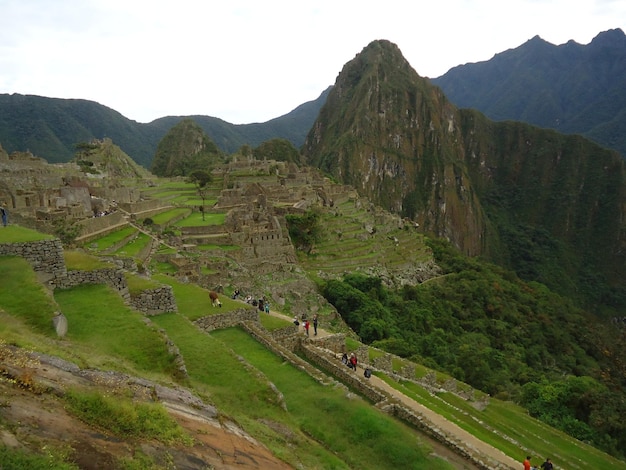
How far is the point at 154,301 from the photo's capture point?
12.0 meters

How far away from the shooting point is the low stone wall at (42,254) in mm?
10148

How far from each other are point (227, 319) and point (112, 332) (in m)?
5.26

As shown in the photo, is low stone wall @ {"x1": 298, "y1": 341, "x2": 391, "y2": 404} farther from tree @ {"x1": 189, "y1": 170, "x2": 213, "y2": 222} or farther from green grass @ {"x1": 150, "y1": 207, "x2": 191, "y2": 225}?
tree @ {"x1": 189, "y1": 170, "x2": 213, "y2": 222}

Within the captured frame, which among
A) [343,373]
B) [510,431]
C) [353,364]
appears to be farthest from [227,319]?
[510,431]

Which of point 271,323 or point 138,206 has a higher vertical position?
point 138,206

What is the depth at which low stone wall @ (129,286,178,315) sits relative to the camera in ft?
38.3

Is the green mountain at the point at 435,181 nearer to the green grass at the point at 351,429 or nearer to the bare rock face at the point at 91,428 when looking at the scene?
the green grass at the point at 351,429

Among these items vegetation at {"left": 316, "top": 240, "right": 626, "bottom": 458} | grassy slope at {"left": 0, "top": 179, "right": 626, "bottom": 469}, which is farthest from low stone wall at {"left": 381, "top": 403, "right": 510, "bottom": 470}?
vegetation at {"left": 316, "top": 240, "right": 626, "bottom": 458}

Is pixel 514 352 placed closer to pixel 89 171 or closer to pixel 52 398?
pixel 52 398

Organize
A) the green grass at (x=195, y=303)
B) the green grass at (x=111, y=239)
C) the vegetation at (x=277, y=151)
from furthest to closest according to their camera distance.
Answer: the vegetation at (x=277, y=151), the green grass at (x=111, y=239), the green grass at (x=195, y=303)

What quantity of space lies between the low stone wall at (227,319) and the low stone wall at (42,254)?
400 cm

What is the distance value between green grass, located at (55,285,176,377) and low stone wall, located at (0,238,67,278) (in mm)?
534

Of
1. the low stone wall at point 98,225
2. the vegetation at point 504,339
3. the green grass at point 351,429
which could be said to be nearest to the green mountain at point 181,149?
the vegetation at point 504,339

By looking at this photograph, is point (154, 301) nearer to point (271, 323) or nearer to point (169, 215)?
point (271, 323)
